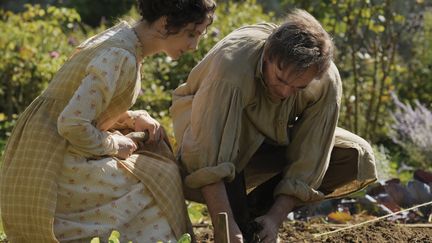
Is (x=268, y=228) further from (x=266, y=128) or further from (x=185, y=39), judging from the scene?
(x=185, y=39)

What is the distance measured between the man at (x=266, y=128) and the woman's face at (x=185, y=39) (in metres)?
0.18

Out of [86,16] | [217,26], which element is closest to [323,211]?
[217,26]

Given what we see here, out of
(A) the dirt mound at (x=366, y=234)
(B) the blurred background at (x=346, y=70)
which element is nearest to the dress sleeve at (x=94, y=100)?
(A) the dirt mound at (x=366, y=234)

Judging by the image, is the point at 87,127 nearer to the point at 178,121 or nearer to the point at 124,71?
the point at 124,71

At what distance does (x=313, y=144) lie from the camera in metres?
4.09

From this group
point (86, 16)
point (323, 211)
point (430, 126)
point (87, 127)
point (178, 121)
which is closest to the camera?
point (87, 127)

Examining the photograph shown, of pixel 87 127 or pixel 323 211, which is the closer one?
pixel 87 127

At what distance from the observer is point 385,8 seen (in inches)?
276

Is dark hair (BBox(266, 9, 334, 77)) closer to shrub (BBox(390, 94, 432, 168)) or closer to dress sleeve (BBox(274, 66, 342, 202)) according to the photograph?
dress sleeve (BBox(274, 66, 342, 202))

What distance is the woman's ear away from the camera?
3632mm

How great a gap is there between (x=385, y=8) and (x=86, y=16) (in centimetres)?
421

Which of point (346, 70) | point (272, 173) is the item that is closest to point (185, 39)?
point (272, 173)

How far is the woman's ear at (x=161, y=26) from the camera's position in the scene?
3.63 meters

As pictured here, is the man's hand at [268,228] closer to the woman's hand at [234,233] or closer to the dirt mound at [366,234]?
the woman's hand at [234,233]
